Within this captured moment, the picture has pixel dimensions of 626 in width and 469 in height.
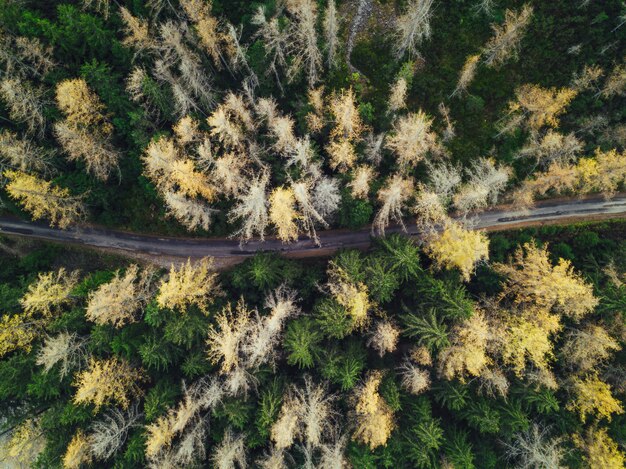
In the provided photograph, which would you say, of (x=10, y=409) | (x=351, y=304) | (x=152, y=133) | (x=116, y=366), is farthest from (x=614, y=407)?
(x=10, y=409)

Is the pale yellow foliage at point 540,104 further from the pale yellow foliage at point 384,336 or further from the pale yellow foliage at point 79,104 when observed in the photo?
the pale yellow foliage at point 79,104

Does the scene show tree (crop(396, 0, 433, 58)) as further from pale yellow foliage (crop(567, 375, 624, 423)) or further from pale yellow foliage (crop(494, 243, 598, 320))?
pale yellow foliage (crop(567, 375, 624, 423))

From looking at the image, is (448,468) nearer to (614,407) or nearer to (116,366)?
(614,407)

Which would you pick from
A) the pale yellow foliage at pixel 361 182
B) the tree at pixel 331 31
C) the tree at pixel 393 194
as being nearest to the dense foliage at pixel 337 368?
the tree at pixel 393 194

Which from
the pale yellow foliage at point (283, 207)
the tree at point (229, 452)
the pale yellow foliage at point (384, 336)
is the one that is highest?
the pale yellow foliage at point (283, 207)

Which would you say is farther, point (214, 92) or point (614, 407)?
point (214, 92)

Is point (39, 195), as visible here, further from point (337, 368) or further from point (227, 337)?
point (337, 368)

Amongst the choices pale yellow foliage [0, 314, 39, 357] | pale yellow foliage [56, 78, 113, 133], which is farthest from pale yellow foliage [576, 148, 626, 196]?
pale yellow foliage [0, 314, 39, 357]

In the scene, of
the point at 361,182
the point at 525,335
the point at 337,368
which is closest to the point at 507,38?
the point at 361,182

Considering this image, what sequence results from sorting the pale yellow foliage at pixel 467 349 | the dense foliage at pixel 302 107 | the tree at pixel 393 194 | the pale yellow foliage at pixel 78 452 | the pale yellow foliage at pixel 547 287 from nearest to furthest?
the pale yellow foliage at pixel 467 349, the pale yellow foliage at pixel 547 287, the dense foliage at pixel 302 107, the pale yellow foliage at pixel 78 452, the tree at pixel 393 194
